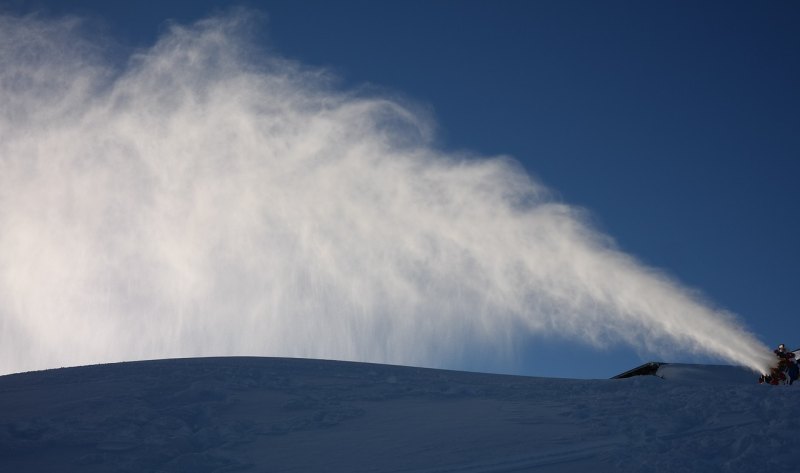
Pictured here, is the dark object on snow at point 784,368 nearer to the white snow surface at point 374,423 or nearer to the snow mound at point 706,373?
the snow mound at point 706,373

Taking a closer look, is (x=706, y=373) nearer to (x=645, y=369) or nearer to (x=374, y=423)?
(x=645, y=369)

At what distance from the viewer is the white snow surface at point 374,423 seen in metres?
10.0

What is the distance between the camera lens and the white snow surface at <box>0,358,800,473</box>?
10.0 meters

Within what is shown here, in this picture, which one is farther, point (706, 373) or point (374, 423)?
point (706, 373)

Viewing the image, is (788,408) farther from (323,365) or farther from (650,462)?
(323,365)

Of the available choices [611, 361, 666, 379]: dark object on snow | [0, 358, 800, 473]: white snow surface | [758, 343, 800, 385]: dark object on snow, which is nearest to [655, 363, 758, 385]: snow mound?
[611, 361, 666, 379]: dark object on snow

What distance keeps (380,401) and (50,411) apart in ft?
22.0

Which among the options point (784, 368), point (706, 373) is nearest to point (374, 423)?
point (784, 368)

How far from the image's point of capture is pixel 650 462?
9453 millimetres

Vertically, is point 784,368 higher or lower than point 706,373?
lower

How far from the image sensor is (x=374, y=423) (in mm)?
12531

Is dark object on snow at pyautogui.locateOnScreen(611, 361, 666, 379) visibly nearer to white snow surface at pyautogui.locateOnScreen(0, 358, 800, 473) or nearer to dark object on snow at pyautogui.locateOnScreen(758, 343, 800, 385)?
dark object on snow at pyautogui.locateOnScreen(758, 343, 800, 385)

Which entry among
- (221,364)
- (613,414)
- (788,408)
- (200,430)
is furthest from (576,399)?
(221,364)

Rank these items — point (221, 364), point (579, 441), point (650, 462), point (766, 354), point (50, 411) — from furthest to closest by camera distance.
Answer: point (766, 354) → point (221, 364) → point (50, 411) → point (579, 441) → point (650, 462)
